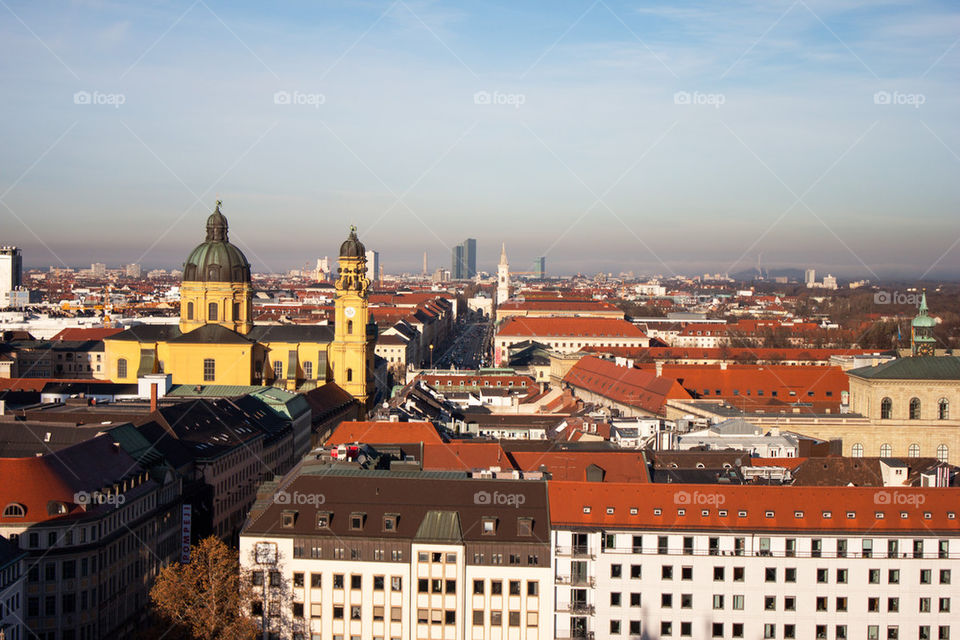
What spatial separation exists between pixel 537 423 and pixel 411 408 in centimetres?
858

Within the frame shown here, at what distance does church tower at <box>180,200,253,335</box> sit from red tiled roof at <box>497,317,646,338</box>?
7575 cm

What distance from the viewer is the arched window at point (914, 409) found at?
77875mm

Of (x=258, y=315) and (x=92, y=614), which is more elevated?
(x=258, y=315)

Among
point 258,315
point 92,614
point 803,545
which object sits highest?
point 258,315

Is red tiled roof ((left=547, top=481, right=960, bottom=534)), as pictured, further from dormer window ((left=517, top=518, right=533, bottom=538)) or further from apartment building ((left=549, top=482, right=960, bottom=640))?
dormer window ((left=517, top=518, right=533, bottom=538))

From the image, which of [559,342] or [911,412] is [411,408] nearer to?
[911,412]

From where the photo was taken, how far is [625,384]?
318 feet

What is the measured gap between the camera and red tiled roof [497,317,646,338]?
168m

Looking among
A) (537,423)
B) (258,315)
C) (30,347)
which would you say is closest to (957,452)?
(537,423)

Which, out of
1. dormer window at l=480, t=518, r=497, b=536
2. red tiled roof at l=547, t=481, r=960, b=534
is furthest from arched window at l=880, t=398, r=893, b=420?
dormer window at l=480, t=518, r=497, b=536

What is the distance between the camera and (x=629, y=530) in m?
40.1
